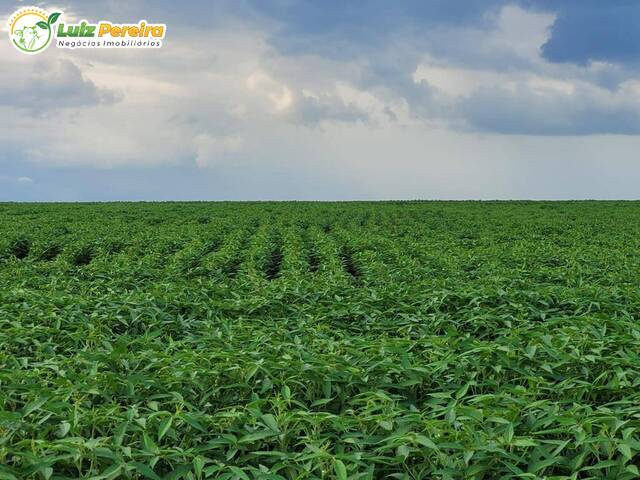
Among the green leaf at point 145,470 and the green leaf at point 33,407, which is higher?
the green leaf at point 33,407

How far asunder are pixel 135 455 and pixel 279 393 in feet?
3.48

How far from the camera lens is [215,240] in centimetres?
1673

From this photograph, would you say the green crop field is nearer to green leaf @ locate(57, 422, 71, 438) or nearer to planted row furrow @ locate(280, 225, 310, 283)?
green leaf @ locate(57, 422, 71, 438)

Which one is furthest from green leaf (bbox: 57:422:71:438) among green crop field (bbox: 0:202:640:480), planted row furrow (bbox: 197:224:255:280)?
planted row furrow (bbox: 197:224:255:280)

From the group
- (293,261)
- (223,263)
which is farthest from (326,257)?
(223,263)

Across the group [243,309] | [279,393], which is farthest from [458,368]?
[243,309]

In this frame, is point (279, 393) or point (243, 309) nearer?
point (279, 393)

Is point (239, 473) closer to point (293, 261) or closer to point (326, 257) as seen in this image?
point (293, 261)

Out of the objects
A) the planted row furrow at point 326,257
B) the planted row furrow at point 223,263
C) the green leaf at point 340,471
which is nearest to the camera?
the green leaf at point 340,471

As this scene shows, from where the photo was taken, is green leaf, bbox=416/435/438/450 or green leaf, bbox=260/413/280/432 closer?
green leaf, bbox=416/435/438/450

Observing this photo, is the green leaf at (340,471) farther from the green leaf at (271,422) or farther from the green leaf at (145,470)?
the green leaf at (145,470)

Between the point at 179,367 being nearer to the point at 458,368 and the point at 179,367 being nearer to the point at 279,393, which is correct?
the point at 279,393

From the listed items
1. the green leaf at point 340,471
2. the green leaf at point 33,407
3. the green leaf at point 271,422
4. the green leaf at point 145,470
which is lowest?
the green leaf at point 145,470

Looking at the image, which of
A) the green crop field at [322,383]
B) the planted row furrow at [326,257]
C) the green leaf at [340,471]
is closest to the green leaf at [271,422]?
the green crop field at [322,383]
